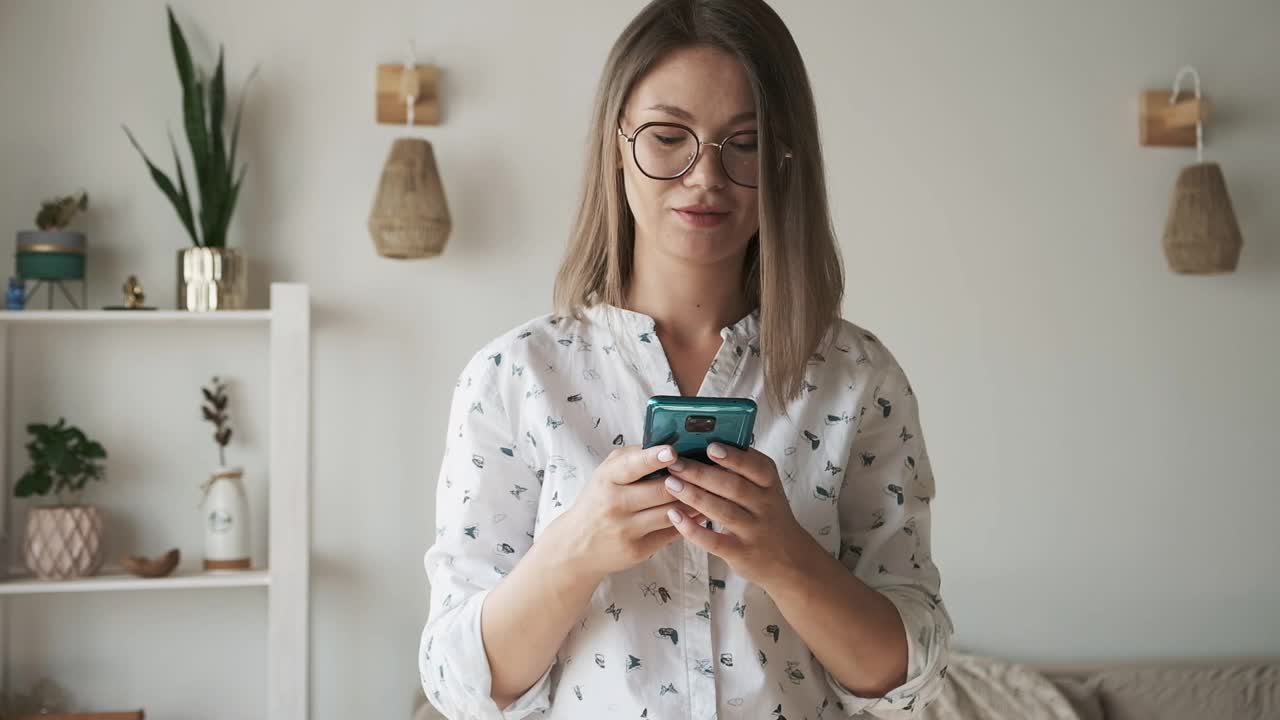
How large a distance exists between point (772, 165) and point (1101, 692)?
2.12m

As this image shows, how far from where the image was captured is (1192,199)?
282 cm

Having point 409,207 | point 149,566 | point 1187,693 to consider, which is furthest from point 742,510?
point 1187,693

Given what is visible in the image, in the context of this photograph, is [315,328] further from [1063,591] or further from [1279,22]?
[1279,22]

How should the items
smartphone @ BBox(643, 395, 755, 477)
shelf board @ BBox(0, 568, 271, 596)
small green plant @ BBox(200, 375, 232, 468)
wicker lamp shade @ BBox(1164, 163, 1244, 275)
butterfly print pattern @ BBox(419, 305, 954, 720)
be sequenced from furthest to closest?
wicker lamp shade @ BBox(1164, 163, 1244, 275), small green plant @ BBox(200, 375, 232, 468), shelf board @ BBox(0, 568, 271, 596), butterfly print pattern @ BBox(419, 305, 954, 720), smartphone @ BBox(643, 395, 755, 477)

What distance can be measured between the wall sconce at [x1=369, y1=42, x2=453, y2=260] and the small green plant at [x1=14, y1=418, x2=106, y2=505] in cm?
72

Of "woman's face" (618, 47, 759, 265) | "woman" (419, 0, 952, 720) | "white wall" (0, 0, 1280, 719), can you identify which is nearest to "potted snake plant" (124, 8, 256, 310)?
"white wall" (0, 0, 1280, 719)

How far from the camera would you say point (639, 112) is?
101cm

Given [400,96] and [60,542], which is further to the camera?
[400,96]

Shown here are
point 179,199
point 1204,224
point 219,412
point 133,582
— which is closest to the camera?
point 133,582

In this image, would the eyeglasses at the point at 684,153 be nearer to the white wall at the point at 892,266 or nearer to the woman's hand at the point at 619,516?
the woman's hand at the point at 619,516

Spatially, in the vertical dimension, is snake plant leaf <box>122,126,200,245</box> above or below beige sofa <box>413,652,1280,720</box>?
above

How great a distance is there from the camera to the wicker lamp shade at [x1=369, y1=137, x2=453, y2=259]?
8.26 feet

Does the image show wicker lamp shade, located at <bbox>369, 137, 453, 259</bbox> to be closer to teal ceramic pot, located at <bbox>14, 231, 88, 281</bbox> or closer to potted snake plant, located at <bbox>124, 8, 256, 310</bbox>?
potted snake plant, located at <bbox>124, 8, 256, 310</bbox>

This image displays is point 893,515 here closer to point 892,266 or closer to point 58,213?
point 892,266
